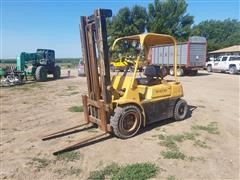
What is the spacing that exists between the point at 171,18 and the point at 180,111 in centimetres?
4290

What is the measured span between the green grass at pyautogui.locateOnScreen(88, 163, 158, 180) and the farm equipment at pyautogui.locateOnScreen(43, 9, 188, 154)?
47.6 inches

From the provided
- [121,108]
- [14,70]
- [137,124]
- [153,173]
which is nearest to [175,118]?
[137,124]

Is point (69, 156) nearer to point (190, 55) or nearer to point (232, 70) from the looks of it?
point (190, 55)

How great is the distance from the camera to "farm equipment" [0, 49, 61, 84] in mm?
19188

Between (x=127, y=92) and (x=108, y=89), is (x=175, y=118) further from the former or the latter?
(x=108, y=89)

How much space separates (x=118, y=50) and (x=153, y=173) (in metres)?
4.47

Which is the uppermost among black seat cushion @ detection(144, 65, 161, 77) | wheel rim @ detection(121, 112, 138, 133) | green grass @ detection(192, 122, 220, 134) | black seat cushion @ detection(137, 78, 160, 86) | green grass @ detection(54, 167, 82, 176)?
black seat cushion @ detection(144, 65, 161, 77)

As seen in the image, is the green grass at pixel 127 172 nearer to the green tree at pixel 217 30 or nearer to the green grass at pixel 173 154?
the green grass at pixel 173 154

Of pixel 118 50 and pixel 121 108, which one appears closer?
pixel 121 108

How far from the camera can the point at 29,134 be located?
6766 millimetres

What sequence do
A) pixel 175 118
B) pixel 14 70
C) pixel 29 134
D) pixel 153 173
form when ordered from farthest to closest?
pixel 14 70, pixel 175 118, pixel 29 134, pixel 153 173

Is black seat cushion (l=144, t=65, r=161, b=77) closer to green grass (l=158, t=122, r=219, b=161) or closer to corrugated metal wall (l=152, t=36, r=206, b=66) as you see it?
green grass (l=158, t=122, r=219, b=161)

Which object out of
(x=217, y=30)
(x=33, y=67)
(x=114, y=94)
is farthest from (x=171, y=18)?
(x=114, y=94)

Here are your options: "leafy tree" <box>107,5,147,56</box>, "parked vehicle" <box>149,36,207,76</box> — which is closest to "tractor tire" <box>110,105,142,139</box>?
"parked vehicle" <box>149,36,207,76</box>
